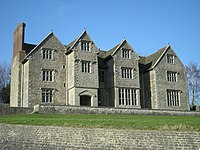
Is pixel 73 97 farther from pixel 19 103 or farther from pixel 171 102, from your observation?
pixel 171 102

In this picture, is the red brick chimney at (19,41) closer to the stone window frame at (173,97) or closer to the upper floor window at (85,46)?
the upper floor window at (85,46)

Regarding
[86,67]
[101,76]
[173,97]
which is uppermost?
[86,67]

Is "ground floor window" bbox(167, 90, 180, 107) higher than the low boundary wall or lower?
higher

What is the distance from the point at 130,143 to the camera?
17.7 meters

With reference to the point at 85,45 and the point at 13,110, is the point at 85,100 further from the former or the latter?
the point at 13,110

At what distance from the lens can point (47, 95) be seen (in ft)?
131

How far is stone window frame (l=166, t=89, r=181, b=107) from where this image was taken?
45.8m

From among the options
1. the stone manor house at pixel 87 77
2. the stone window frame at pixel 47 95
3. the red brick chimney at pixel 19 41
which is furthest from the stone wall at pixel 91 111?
the red brick chimney at pixel 19 41

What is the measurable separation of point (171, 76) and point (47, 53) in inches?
800

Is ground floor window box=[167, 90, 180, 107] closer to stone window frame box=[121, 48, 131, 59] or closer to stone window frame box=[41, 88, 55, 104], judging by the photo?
stone window frame box=[121, 48, 131, 59]

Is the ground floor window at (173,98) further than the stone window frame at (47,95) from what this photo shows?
Yes

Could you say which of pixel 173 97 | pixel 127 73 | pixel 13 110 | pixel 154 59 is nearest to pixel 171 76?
pixel 173 97

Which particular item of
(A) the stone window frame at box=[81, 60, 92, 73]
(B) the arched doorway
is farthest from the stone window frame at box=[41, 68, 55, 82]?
(B) the arched doorway

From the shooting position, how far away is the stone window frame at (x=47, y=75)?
1570 inches
